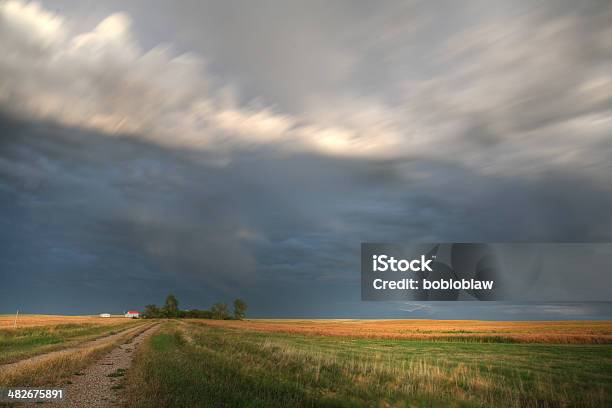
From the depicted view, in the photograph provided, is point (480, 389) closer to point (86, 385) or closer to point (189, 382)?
point (189, 382)

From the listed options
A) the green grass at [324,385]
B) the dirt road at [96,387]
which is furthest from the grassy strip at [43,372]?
the green grass at [324,385]

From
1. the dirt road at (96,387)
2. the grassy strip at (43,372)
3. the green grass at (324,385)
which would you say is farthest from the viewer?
the grassy strip at (43,372)

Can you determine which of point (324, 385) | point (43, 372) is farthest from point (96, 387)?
point (324, 385)

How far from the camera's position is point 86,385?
57.6 ft

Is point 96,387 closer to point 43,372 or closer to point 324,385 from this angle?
point 43,372

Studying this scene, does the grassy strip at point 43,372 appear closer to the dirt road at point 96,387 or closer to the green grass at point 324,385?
the dirt road at point 96,387

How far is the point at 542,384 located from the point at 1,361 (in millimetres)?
31258

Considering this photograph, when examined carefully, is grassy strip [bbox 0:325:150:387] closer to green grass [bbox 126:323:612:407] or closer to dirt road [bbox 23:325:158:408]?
dirt road [bbox 23:325:158:408]

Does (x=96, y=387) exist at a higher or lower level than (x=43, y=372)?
lower

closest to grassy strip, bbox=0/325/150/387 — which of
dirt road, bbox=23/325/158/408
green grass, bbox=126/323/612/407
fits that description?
dirt road, bbox=23/325/158/408

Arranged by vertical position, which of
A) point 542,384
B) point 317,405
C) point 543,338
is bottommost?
point 543,338

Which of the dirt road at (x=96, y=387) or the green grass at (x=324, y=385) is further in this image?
the green grass at (x=324, y=385)

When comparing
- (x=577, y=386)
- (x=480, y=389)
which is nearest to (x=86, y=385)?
(x=480, y=389)

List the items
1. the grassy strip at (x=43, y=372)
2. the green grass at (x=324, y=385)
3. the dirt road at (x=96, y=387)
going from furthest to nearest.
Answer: the grassy strip at (x=43, y=372)
the green grass at (x=324, y=385)
the dirt road at (x=96, y=387)
